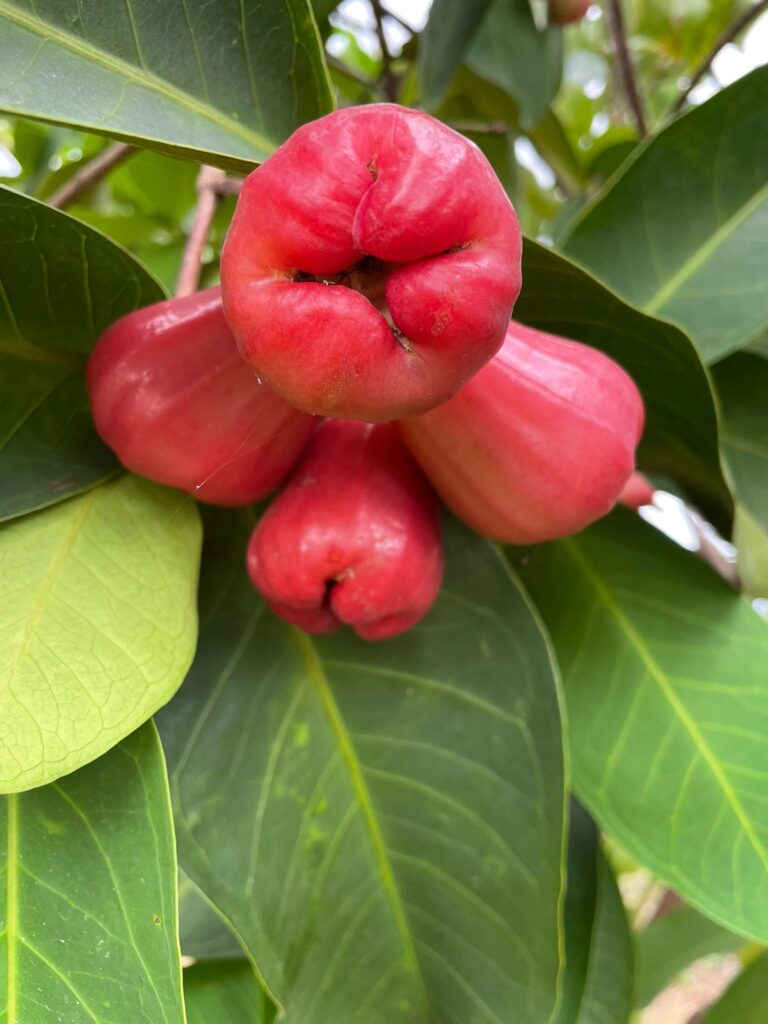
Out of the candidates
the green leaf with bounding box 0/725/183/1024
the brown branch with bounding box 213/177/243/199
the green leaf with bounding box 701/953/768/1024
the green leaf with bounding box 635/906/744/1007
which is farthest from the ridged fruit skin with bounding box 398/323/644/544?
the green leaf with bounding box 635/906/744/1007

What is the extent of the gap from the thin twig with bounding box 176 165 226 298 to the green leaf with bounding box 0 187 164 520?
96 millimetres

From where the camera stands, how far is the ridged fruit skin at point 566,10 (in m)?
1.00

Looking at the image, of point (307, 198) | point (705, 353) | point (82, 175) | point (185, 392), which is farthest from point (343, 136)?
point (82, 175)

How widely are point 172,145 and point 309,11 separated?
133 millimetres

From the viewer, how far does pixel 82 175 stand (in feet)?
3.13

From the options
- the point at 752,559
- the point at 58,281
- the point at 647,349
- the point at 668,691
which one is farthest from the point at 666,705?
the point at 58,281

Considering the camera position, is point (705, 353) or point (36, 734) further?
point (705, 353)

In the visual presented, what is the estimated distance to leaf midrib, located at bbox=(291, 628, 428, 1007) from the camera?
558 millimetres

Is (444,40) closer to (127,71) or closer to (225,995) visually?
(127,71)

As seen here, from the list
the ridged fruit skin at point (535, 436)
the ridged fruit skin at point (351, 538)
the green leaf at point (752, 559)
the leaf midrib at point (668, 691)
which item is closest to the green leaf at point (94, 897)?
the ridged fruit skin at point (351, 538)

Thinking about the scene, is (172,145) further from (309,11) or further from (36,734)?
(36,734)

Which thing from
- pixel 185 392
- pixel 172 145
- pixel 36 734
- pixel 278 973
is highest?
pixel 172 145

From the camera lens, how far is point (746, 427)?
0.76 meters

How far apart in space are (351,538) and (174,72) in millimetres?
255
